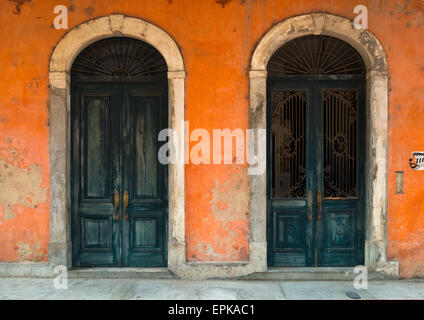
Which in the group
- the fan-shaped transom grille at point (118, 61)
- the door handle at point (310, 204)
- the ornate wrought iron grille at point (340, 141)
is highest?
the fan-shaped transom grille at point (118, 61)

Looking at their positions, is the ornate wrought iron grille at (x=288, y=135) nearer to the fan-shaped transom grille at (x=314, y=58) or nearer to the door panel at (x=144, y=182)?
the fan-shaped transom grille at (x=314, y=58)

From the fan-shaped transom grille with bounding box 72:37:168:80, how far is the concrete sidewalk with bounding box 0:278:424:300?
10.2 feet

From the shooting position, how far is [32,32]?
5066 mm

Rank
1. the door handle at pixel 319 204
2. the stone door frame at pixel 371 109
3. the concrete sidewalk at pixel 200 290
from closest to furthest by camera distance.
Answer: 1. the concrete sidewalk at pixel 200 290
2. the stone door frame at pixel 371 109
3. the door handle at pixel 319 204

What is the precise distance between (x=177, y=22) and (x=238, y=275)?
3.84 m

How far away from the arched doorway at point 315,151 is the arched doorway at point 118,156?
172cm

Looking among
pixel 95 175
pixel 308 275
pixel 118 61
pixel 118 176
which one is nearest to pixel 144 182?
pixel 118 176

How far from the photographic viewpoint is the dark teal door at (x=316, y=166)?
5.22 m

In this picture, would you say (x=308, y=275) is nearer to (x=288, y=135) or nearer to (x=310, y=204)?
(x=310, y=204)

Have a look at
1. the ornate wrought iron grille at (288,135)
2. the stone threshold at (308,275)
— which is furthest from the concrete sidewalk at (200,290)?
the ornate wrought iron grille at (288,135)

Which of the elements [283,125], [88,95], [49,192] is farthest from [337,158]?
[49,192]

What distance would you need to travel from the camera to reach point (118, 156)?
5285mm

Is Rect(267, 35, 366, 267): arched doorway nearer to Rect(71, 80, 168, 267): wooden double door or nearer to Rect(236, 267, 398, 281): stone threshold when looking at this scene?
Rect(236, 267, 398, 281): stone threshold

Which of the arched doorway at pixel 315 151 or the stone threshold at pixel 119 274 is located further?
the arched doorway at pixel 315 151
